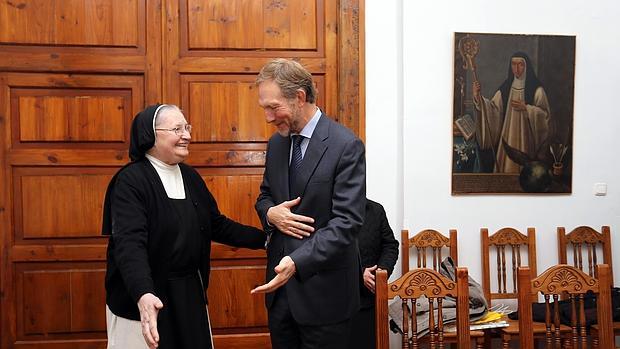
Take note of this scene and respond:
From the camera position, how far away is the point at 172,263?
7.90ft

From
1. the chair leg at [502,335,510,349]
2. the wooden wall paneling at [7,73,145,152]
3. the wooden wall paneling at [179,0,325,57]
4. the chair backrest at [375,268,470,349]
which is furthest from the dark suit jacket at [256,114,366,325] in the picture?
the wooden wall paneling at [7,73,145,152]

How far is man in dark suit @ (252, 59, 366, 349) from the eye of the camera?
211cm

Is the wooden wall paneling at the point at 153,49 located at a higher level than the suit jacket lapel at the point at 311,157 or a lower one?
higher

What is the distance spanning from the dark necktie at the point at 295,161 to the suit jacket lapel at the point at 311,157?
0.02 meters

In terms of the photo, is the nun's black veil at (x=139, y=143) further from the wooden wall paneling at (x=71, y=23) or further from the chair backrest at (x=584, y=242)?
the chair backrest at (x=584, y=242)

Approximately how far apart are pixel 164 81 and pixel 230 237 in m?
1.39

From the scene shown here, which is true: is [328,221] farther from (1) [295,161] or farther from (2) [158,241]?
(2) [158,241]

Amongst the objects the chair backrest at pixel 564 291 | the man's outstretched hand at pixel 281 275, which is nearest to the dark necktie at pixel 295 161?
the man's outstretched hand at pixel 281 275

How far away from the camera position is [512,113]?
3.95 metres

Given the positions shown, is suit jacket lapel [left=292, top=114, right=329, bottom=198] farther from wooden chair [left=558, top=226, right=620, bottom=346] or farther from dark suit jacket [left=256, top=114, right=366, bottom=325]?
wooden chair [left=558, top=226, right=620, bottom=346]

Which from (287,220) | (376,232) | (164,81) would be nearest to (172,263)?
(287,220)

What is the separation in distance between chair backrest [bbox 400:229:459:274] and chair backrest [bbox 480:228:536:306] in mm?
209

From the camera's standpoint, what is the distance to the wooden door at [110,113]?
364 cm

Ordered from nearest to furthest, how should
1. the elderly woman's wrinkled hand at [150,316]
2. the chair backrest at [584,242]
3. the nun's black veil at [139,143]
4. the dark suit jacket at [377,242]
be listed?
1. the elderly woman's wrinkled hand at [150,316]
2. the nun's black veil at [139,143]
3. the dark suit jacket at [377,242]
4. the chair backrest at [584,242]
